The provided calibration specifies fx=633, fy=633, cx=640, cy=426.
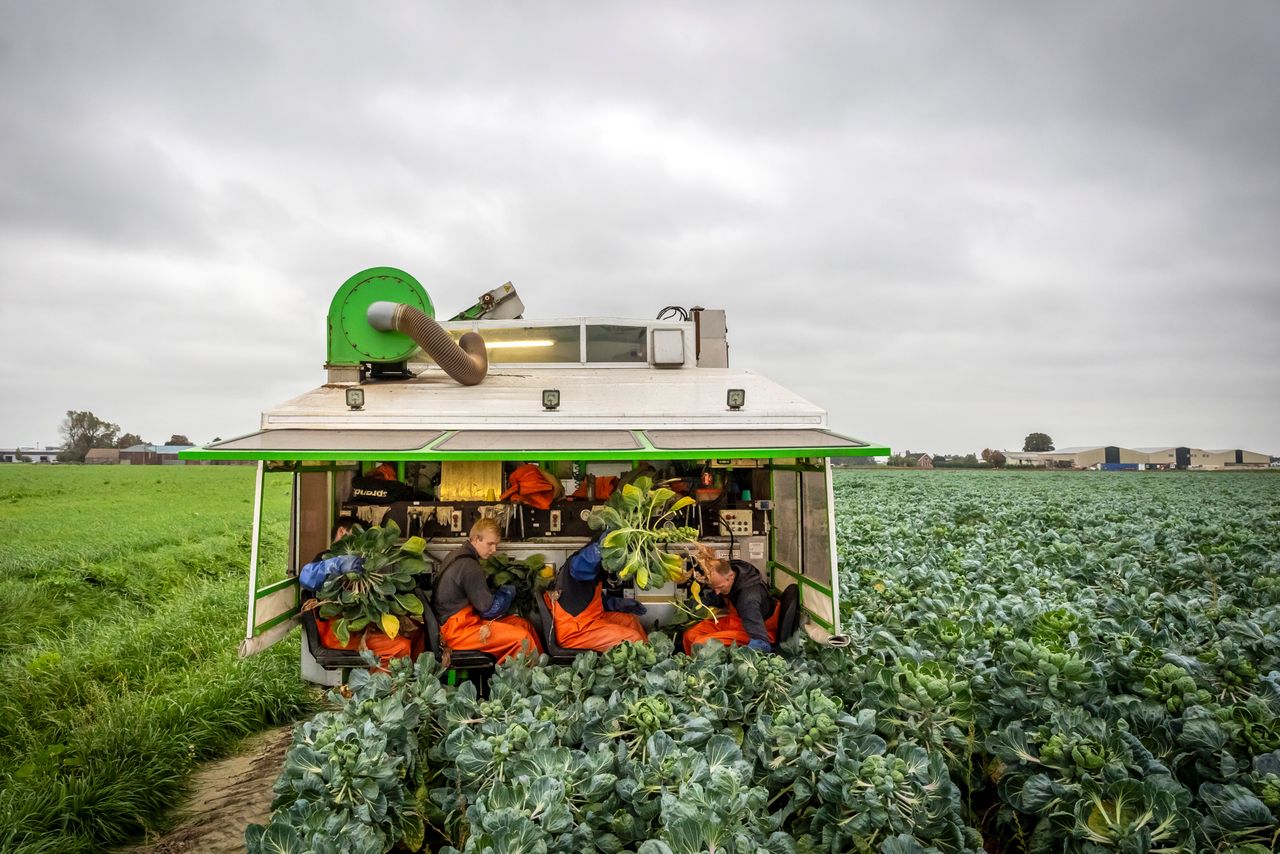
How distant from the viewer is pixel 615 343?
21.3 ft

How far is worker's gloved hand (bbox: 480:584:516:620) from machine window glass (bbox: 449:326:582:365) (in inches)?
95.3

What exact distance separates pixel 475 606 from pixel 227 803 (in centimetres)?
223

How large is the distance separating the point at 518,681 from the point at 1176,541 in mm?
10810

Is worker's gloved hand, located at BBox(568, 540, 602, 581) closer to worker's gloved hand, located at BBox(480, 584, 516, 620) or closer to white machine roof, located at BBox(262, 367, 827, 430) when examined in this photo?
worker's gloved hand, located at BBox(480, 584, 516, 620)

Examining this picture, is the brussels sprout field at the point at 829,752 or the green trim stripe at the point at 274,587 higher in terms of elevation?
the green trim stripe at the point at 274,587

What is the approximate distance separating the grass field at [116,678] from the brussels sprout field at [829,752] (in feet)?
6.97

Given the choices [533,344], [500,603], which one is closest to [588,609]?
[500,603]

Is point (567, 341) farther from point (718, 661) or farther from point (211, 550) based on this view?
point (211, 550)

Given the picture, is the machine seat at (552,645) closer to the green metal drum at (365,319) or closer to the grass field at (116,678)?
the green metal drum at (365,319)

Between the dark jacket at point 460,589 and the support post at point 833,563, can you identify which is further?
the dark jacket at point 460,589

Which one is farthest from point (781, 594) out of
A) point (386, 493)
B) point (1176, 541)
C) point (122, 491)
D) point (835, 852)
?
point (122, 491)

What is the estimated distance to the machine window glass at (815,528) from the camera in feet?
17.2

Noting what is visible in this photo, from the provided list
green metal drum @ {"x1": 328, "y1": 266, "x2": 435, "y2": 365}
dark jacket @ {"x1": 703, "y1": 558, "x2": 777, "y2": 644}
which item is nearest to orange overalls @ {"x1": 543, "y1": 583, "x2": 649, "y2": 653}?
dark jacket @ {"x1": 703, "y1": 558, "x2": 777, "y2": 644}

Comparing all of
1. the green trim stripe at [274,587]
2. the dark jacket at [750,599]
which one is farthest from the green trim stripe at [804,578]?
the green trim stripe at [274,587]
